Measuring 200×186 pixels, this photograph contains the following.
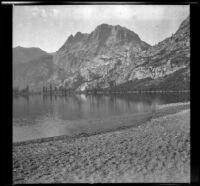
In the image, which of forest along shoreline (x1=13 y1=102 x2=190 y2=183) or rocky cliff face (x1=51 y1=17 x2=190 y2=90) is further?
rocky cliff face (x1=51 y1=17 x2=190 y2=90)

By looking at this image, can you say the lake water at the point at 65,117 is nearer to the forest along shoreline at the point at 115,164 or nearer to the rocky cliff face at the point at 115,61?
the forest along shoreline at the point at 115,164

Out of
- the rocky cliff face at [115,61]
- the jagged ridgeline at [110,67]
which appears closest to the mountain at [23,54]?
the jagged ridgeline at [110,67]

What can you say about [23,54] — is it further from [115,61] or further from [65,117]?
[115,61]

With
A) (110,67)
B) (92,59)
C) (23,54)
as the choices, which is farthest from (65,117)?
(110,67)

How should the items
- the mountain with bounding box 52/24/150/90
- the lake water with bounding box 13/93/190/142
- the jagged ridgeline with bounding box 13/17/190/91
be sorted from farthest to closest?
the mountain with bounding box 52/24/150/90 → the jagged ridgeline with bounding box 13/17/190/91 → the lake water with bounding box 13/93/190/142

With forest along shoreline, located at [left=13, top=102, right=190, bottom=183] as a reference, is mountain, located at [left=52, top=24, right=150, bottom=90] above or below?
above

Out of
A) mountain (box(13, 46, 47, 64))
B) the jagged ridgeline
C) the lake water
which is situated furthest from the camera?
the jagged ridgeline

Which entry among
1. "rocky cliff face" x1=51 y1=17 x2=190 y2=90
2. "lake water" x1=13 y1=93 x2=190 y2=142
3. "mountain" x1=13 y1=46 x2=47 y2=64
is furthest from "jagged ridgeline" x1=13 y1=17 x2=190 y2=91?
"lake water" x1=13 y1=93 x2=190 y2=142

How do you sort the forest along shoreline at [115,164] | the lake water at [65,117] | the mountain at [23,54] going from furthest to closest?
the mountain at [23,54], the lake water at [65,117], the forest along shoreline at [115,164]

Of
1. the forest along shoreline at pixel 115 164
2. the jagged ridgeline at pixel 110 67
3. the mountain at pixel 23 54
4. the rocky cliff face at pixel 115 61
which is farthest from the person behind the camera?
the rocky cliff face at pixel 115 61

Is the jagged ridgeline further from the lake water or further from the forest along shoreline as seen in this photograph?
the forest along shoreline
